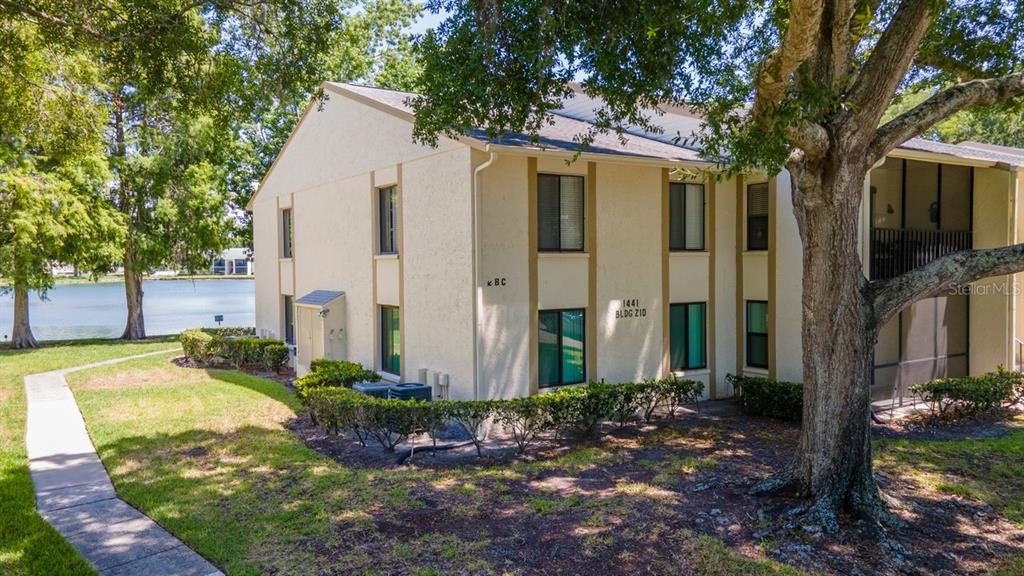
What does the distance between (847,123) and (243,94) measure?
368 inches

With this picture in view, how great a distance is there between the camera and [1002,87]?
839 cm

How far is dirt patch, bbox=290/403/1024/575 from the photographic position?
687 centimetres

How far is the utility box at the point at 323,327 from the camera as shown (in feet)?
55.1

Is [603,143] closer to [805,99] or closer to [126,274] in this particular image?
[805,99]

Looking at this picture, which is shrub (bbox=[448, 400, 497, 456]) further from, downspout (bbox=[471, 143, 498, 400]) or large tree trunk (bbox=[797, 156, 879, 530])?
large tree trunk (bbox=[797, 156, 879, 530])

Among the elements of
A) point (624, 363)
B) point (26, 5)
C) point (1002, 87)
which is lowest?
point (624, 363)

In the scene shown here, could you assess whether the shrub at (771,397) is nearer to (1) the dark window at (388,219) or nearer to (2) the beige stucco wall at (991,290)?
(2) the beige stucco wall at (991,290)

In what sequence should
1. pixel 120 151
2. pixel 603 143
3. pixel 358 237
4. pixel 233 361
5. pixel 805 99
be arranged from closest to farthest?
pixel 805 99, pixel 603 143, pixel 358 237, pixel 233 361, pixel 120 151

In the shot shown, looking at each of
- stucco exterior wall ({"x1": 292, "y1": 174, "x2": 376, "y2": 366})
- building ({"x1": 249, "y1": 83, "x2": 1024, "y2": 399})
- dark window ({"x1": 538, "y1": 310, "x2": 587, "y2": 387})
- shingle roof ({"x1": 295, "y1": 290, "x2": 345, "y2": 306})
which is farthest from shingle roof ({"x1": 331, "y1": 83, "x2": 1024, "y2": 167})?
shingle roof ({"x1": 295, "y1": 290, "x2": 345, "y2": 306})

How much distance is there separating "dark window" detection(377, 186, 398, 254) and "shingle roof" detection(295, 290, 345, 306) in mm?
2388

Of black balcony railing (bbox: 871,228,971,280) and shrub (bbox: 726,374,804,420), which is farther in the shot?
black balcony railing (bbox: 871,228,971,280)

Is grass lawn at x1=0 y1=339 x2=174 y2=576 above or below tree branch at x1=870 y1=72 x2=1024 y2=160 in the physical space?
below

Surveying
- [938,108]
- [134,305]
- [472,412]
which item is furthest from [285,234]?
[938,108]

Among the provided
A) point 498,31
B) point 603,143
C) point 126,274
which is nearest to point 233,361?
point 126,274
